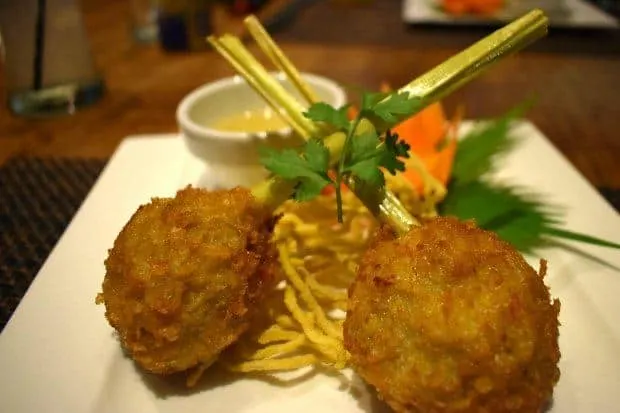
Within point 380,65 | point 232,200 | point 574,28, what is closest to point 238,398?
point 232,200

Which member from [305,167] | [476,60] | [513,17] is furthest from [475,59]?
[513,17]

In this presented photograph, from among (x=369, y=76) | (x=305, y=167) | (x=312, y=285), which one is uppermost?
(x=305, y=167)

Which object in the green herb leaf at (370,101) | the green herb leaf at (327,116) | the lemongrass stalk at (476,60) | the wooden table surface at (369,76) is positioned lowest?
the wooden table surface at (369,76)

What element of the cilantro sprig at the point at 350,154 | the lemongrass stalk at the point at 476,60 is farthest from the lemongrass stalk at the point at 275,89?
the lemongrass stalk at the point at 476,60

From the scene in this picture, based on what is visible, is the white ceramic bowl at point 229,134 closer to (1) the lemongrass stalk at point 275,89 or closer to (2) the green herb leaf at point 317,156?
(1) the lemongrass stalk at point 275,89

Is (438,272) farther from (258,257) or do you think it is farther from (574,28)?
(574,28)

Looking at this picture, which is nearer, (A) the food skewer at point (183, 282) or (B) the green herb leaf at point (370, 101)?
(A) the food skewer at point (183, 282)

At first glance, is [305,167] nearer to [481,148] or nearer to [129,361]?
[129,361]

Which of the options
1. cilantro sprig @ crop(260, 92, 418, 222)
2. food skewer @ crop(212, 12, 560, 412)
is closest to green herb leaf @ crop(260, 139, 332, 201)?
cilantro sprig @ crop(260, 92, 418, 222)
